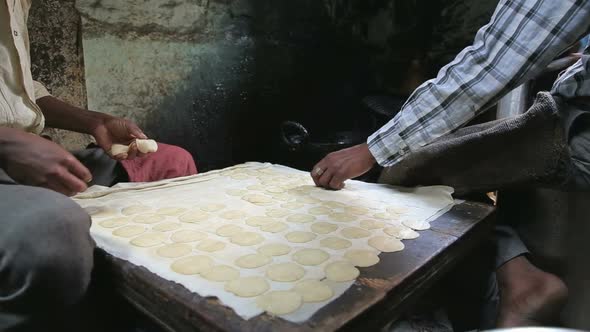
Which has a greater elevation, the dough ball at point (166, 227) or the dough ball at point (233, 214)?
the dough ball at point (233, 214)

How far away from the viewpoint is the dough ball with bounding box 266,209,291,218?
4.29ft

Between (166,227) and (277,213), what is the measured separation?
1.26 ft

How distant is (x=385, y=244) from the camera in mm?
1066

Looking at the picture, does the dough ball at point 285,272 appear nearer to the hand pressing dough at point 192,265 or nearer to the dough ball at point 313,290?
the dough ball at point 313,290

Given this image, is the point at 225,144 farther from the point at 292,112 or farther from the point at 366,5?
the point at 366,5

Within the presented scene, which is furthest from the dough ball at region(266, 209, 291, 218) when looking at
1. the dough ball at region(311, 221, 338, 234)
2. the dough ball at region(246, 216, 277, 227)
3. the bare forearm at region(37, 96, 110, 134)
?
the bare forearm at region(37, 96, 110, 134)

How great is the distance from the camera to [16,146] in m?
1.04

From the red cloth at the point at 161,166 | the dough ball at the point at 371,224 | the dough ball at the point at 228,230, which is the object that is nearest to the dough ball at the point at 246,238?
the dough ball at the point at 228,230

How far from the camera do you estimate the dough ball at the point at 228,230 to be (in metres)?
1.14

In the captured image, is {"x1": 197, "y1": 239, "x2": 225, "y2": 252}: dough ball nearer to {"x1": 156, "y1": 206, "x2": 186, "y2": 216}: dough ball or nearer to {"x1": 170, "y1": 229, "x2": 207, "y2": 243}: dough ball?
{"x1": 170, "y1": 229, "x2": 207, "y2": 243}: dough ball

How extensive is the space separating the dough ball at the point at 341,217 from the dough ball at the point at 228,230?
1.09 feet

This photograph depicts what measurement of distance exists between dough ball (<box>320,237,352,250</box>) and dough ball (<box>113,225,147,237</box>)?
576mm

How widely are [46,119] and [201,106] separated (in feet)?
3.50

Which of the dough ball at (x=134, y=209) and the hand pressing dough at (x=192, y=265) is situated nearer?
the hand pressing dough at (x=192, y=265)
